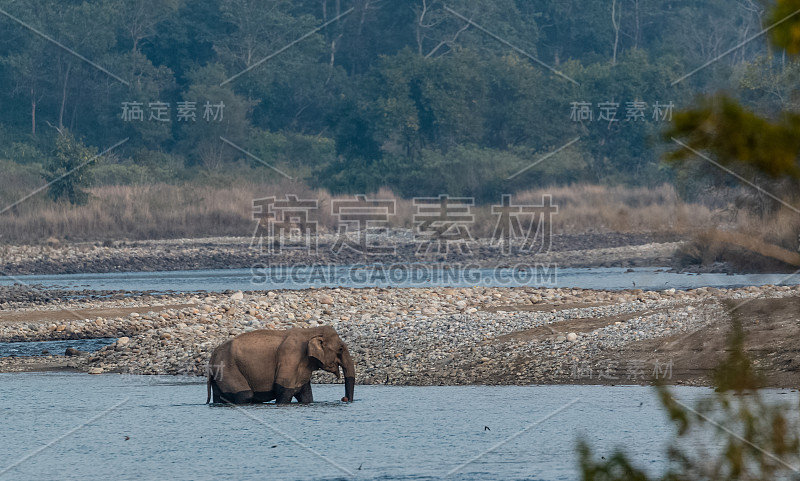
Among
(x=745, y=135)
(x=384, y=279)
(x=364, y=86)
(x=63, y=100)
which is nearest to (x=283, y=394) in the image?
(x=745, y=135)

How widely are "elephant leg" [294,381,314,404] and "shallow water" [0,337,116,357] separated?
7280 mm

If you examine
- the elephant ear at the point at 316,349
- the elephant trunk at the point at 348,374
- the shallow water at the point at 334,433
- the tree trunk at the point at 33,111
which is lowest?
the shallow water at the point at 334,433

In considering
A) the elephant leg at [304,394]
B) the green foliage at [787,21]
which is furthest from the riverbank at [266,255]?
the green foliage at [787,21]

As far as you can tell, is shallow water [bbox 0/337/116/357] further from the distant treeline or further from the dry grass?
the distant treeline

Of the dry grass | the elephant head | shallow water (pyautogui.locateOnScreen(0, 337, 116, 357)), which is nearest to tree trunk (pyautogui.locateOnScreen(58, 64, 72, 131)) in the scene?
the dry grass

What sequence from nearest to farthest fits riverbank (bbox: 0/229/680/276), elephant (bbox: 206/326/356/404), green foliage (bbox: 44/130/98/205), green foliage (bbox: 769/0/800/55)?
green foliage (bbox: 769/0/800/55), elephant (bbox: 206/326/356/404), riverbank (bbox: 0/229/680/276), green foliage (bbox: 44/130/98/205)

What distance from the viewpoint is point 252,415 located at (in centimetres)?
1337

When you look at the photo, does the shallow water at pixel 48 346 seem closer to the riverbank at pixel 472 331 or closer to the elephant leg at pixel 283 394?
the riverbank at pixel 472 331

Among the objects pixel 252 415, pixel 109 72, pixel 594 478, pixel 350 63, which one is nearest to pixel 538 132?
pixel 350 63

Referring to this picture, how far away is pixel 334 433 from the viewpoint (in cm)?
1208

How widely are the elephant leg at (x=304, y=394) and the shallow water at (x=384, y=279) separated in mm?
13982

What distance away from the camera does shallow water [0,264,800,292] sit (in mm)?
28422

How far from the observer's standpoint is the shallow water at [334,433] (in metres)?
10.6

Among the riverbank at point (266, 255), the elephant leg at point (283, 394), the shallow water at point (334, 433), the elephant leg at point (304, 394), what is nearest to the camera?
the shallow water at point (334, 433)
